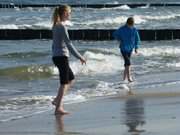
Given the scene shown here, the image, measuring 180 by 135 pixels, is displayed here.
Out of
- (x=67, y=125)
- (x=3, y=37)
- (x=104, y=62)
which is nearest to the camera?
(x=67, y=125)

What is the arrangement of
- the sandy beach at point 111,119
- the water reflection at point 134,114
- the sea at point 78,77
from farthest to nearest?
the sea at point 78,77 → the water reflection at point 134,114 → the sandy beach at point 111,119

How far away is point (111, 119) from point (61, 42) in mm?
1590

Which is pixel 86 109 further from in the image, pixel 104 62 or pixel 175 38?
pixel 175 38

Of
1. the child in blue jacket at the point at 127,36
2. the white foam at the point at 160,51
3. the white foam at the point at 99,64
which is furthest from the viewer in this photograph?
the white foam at the point at 160,51

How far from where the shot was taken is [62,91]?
11.0 meters

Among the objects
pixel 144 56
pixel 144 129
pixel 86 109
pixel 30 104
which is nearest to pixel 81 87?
pixel 30 104

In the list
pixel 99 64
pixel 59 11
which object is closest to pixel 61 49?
pixel 59 11

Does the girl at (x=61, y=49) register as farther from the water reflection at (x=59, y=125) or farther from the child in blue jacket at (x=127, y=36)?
the child in blue jacket at (x=127, y=36)

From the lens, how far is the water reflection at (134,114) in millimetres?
9078

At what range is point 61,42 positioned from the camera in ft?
35.6

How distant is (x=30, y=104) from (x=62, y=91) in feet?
5.25

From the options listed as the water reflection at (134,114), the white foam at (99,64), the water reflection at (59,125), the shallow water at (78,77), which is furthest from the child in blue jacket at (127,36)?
the water reflection at (59,125)

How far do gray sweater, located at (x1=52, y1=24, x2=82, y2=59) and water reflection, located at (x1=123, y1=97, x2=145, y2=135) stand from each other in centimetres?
115

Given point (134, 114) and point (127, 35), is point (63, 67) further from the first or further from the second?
point (127, 35)
